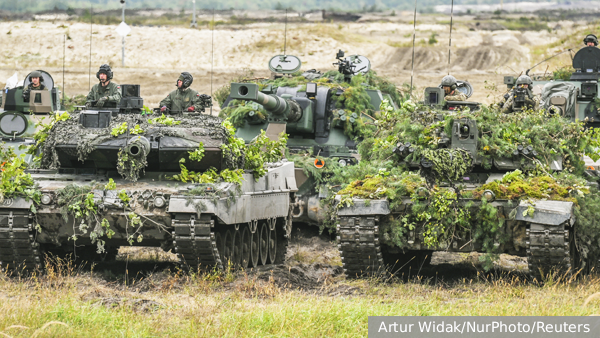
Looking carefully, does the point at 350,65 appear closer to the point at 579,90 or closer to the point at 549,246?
the point at 579,90

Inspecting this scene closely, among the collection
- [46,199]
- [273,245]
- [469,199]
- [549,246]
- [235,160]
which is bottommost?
[273,245]

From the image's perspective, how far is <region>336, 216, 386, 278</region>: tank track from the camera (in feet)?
36.4

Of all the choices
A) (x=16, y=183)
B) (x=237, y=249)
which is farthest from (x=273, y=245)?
(x=16, y=183)

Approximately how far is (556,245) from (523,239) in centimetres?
54

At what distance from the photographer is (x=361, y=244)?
11.2 meters

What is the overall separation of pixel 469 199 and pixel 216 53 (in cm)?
3362

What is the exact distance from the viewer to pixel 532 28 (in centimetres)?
5403

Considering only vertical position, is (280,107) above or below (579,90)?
below

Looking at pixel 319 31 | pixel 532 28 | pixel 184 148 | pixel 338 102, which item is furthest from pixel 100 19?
pixel 184 148

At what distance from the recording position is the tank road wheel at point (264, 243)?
14291 mm

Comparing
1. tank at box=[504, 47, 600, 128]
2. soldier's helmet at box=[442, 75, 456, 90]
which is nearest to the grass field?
soldier's helmet at box=[442, 75, 456, 90]

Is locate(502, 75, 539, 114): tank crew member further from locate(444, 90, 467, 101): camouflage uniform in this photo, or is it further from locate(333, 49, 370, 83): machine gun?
locate(333, 49, 370, 83): machine gun

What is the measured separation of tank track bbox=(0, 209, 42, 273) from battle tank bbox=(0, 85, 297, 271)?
0.01 meters

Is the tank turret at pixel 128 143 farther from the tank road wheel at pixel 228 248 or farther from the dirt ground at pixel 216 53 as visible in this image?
the dirt ground at pixel 216 53
